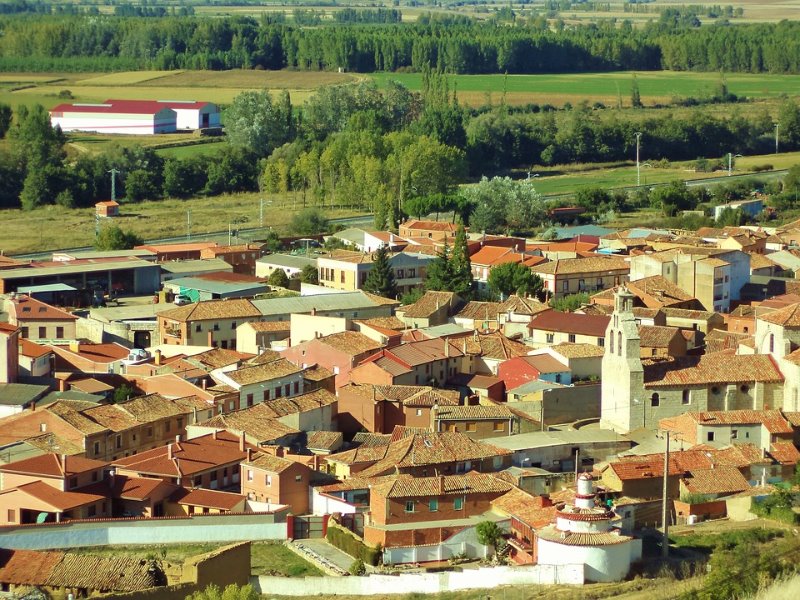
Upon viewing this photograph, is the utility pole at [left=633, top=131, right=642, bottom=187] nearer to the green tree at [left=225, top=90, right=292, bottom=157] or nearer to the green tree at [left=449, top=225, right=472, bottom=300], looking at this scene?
the green tree at [left=225, top=90, right=292, bottom=157]

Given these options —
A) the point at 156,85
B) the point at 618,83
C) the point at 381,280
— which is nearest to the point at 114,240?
the point at 381,280

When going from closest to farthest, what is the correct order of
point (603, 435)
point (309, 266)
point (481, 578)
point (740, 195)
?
point (481, 578) < point (603, 435) < point (309, 266) < point (740, 195)

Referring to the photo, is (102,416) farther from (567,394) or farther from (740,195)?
(740,195)

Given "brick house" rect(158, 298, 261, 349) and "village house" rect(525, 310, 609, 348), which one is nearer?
"village house" rect(525, 310, 609, 348)

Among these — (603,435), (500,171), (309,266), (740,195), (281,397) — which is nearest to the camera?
(603,435)

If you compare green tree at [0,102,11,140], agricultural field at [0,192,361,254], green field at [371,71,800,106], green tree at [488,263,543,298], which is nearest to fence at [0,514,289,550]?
green tree at [488,263,543,298]

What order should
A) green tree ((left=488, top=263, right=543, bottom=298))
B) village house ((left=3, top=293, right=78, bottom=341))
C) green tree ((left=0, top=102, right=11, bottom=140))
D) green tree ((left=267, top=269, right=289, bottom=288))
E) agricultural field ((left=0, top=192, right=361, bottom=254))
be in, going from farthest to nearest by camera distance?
green tree ((left=0, top=102, right=11, bottom=140))
agricultural field ((left=0, top=192, right=361, bottom=254))
green tree ((left=267, top=269, right=289, bottom=288))
green tree ((left=488, top=263, right=543, bottom=298))
village house ((left=3, top=293, right=78, bottom=341))

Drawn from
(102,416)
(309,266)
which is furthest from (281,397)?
(309,266)

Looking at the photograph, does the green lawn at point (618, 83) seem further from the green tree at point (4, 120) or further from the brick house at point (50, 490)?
the brick house at point (50, 490)
